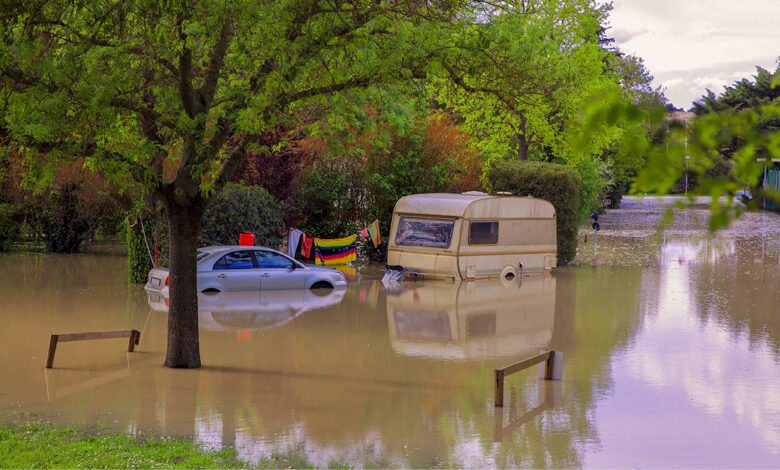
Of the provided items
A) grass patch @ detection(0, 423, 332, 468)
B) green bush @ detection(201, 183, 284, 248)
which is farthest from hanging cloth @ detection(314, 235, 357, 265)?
grass patch @ detection(0, 423, 332, 468)

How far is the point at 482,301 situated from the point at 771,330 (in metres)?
6.59

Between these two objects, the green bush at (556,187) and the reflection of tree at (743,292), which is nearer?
the reflection of tree at (743,292)

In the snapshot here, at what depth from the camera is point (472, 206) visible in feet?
77.3

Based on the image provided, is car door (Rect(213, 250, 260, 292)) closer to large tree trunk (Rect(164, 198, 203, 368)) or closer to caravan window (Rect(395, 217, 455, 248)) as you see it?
caravan window (Rect(395, 217, 455, 248))

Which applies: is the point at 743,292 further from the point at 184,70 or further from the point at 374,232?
the point at 184,70

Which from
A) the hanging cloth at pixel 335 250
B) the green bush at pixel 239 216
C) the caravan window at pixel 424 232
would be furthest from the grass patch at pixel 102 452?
the hanging cloth at pixel 335 250

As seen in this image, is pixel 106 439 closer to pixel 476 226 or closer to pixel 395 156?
pixel 476 226

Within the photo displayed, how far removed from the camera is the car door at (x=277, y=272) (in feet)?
65.2

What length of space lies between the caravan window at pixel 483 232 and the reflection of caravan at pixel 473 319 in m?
1.20

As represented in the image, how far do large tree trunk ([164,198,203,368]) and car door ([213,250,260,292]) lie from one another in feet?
22.5

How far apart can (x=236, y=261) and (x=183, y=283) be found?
7289mm

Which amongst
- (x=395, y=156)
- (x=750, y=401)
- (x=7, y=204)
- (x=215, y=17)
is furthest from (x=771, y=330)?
(x=7, y=204)

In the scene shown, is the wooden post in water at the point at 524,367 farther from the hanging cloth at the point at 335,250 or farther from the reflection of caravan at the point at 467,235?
the hanging cloth at the point at 335,250

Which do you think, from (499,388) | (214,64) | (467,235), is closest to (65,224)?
(467,235)
